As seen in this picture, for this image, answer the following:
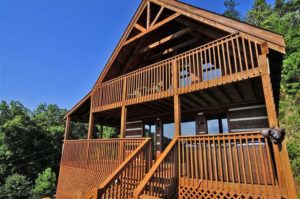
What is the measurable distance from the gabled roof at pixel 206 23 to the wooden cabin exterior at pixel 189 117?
3cm

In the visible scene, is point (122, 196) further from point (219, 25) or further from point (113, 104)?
point (219, 25)

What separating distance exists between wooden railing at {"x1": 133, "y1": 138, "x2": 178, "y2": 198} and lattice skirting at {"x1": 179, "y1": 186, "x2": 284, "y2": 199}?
27 cm

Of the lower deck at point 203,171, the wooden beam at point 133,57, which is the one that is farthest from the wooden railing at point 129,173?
the wooden beam at point 133,57

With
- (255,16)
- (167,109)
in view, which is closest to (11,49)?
(167,109)

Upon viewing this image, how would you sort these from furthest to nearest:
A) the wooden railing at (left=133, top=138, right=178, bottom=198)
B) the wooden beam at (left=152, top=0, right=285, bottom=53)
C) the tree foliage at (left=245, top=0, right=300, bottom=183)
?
1. the tree foliage at (left=245, top=0, right=300, bottom=183)
2. the wooden beam at (left=152, top=0, right=285, bottom=53)
3. the wooden railing at (left=133, top=138, right=178, bottom=198)

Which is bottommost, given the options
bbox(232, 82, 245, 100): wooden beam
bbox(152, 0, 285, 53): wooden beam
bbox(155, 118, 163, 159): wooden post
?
bbox(155, 118, 163, 159): wooden post

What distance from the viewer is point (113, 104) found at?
931cm

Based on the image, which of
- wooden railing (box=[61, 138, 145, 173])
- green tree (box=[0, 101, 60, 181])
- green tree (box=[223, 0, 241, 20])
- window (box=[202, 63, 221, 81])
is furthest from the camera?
green tree (box=[223, 0, 241, 20])

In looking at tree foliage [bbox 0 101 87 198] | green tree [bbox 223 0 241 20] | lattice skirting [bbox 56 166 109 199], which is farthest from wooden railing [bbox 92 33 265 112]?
green tree [bbox 223 0 241 20]

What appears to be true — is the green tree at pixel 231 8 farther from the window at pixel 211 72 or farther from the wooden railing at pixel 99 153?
the wooden railing at pixel 99 153

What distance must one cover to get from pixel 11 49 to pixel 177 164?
24298 mm

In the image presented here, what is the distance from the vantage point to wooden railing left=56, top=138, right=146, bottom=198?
779cm

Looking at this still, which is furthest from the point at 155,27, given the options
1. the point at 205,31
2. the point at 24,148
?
the point at 24,148

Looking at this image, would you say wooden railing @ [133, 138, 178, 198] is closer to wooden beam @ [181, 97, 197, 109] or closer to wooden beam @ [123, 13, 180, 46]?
wooden beam @ [181, 97, 197, 109]
